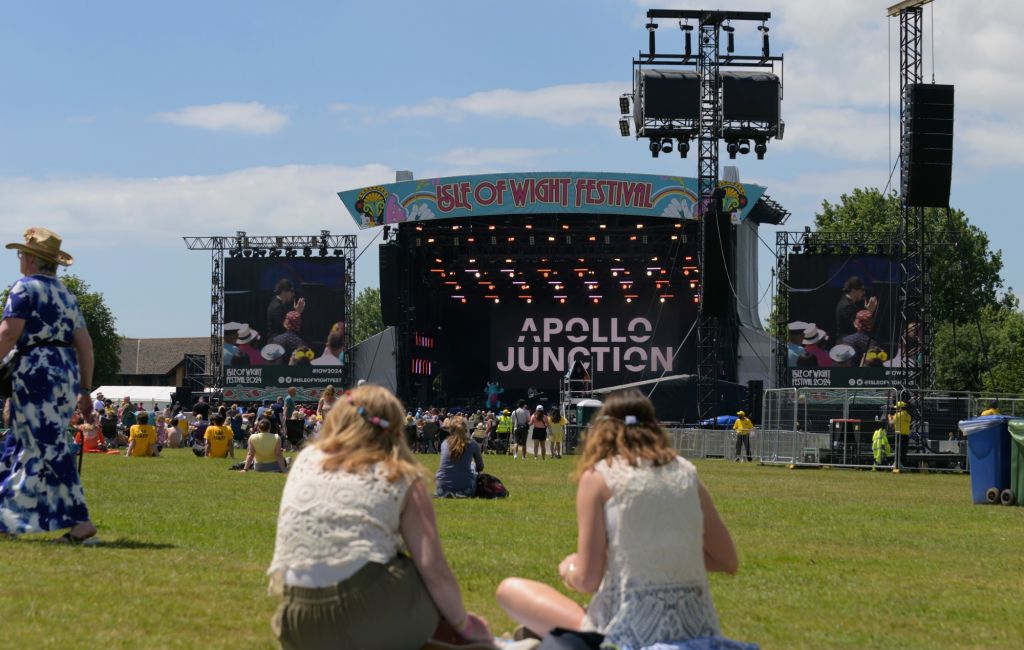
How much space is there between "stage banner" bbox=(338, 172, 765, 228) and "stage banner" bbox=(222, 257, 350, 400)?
2976mm

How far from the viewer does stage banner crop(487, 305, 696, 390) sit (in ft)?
176

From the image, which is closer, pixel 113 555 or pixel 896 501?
pixel 113 555

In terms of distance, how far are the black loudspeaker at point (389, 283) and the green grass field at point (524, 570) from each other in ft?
106

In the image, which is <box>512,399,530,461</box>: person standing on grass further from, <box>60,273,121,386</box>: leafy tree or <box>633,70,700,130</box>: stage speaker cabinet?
<box>60,273,121,386</box>: leafy tree

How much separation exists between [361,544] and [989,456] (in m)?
15.7

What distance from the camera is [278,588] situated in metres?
4.98

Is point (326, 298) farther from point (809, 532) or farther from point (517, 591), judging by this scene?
point (517, 591)

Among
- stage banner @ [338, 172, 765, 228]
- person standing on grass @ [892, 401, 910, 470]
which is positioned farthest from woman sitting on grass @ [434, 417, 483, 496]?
stage banner @ [338, 172, 765, 228]

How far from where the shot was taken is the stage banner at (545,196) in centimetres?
4841

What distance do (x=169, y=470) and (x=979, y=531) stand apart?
42.6 ft

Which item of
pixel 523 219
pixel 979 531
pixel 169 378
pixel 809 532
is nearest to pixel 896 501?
pixel 979 531

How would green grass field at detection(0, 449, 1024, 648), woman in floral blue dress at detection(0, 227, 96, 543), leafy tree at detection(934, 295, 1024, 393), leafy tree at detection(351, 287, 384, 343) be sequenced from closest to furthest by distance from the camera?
green grass field at detection(0, 449, 1024, 648) → woman in floral blue dress at detection(0, 227, 96, 543) → leafy tree at detection(934, 295, 1024, 393) → leafy tree at detection(351, 287, 384, 343)

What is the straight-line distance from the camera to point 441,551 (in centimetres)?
476

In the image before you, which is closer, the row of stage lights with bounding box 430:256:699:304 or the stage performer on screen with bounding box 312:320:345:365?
the stage performer on screen with bounding box 312:320:345:365
